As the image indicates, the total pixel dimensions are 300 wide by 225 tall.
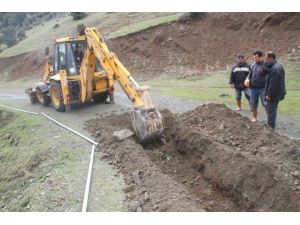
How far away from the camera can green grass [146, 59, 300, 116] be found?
14364mm

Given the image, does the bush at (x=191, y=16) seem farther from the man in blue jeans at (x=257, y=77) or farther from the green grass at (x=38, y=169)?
the man in blue jeans at (x=257, y=77)

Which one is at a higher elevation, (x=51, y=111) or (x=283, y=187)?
(x=283, y=187)

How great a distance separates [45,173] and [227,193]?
4.09 m

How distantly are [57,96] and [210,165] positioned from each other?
7.98 m

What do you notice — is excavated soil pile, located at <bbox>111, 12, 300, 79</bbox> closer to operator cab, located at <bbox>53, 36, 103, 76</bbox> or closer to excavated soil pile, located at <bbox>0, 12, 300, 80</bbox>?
excavated soil pile, located at <bbox>0, 12, 300, 80</bbox>

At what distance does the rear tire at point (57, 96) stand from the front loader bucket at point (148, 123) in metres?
5.37

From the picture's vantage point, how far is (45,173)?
32.5ft

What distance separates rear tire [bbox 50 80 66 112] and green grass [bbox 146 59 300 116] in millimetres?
4768

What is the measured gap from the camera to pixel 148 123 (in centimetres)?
1030

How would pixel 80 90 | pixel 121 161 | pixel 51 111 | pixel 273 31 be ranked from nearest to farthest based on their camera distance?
pixel 121 161 < pixel 80 90 < pixel 51 111 < pixel 273 31

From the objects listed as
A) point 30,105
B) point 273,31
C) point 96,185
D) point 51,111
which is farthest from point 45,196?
point 273,31

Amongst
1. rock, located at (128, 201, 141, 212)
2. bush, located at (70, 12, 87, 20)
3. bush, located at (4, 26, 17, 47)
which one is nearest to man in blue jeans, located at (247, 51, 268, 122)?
rock, located at (128, 201, 141, 212)

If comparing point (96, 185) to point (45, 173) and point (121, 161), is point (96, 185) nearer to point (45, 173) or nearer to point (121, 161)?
point (121, 161)

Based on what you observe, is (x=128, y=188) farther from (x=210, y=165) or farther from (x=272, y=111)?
(x=272, y=111)
